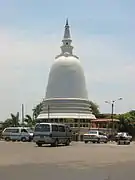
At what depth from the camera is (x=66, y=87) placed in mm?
92250

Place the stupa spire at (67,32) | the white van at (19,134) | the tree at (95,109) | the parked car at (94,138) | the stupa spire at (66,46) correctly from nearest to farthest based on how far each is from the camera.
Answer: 1. the parked car at (94,138)
2. the white van at (19,134)
3. the stupa spire at (66,46)
4. the stupa spire at (67,32)
5. the tree at (95,109)

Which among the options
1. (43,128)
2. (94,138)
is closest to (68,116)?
(94,138)

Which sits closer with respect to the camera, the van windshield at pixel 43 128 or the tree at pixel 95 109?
the van windshield at pixel 43 128

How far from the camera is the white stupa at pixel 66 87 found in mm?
88562

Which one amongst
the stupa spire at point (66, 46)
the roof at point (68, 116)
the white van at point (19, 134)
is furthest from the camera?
the stupa spire at point (66, 46)

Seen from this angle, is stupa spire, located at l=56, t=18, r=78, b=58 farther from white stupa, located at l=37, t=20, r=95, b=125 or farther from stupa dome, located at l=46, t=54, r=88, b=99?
stupa dome, located at l=46, t=54, r=88, b=99

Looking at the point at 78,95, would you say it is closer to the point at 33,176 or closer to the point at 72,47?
the point at 72,47

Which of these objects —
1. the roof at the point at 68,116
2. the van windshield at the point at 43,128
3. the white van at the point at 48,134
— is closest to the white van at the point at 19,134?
the white van at the point at 48,134

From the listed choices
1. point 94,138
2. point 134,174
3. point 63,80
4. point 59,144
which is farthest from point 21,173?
point 63,80

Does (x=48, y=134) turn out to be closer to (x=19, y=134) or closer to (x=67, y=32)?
(x=19, y=134)

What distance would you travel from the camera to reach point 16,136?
55.7 m

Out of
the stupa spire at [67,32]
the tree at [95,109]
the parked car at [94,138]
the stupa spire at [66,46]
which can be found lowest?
the parked car at [94,138]

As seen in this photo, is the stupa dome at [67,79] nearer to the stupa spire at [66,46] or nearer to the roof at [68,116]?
the stupa spire at [66,46]

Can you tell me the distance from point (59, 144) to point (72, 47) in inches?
2186
